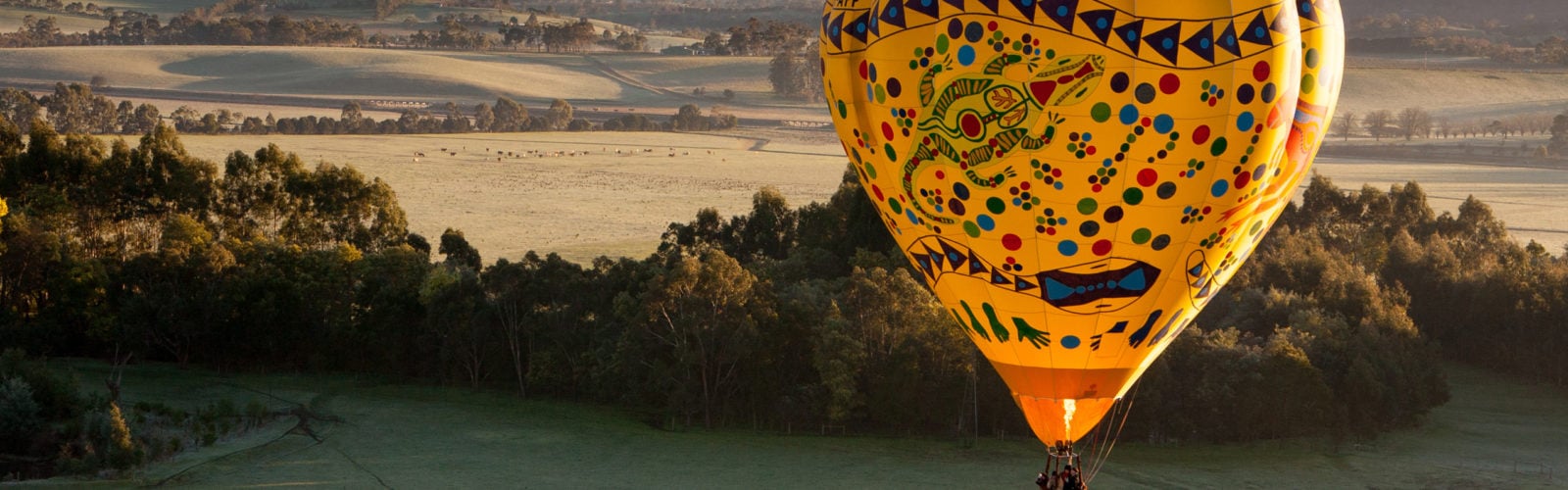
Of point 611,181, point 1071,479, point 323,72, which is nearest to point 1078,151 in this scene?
point 1071,479

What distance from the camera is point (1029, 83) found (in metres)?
14.5

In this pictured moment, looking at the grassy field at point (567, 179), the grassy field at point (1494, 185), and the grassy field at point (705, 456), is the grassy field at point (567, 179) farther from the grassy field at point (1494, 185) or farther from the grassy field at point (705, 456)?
the grassy field at point (1494, 185)

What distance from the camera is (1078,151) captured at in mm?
14516

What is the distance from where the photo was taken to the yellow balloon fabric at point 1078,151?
560 inches

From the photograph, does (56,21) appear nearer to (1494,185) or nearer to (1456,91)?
(1456,91)

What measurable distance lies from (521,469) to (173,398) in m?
7.83

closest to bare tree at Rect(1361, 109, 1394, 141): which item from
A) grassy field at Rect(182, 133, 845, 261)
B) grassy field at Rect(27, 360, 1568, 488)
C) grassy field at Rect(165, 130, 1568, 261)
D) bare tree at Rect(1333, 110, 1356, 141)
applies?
bare tree at Rect(1333, 110, 1356, 141)

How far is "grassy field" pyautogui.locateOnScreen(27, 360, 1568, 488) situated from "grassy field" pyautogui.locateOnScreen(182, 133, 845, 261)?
14.6m

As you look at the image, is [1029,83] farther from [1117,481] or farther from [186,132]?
[186,132]

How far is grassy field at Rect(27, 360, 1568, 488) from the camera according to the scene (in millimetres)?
25984

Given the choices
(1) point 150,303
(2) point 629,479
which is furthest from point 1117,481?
(1) point 150,303

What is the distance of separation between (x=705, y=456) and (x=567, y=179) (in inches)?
1581

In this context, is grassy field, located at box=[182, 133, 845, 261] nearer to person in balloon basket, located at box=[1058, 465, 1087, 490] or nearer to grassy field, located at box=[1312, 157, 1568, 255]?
grassy field, located at box=[1312, 157, 1568, 255]

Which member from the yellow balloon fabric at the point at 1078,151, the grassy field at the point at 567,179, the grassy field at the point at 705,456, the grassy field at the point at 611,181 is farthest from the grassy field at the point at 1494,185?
the yellow balloon fabric at the point at 1078,151
